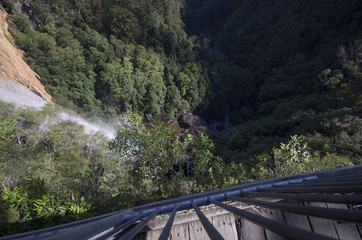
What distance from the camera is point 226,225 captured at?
1.06 metres

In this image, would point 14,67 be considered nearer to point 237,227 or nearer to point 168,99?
point 168,99

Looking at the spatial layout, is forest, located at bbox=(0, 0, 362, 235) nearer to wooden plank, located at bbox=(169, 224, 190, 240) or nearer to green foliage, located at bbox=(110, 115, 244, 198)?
green foliage, located at bbox=(110, 115, 244, 198)

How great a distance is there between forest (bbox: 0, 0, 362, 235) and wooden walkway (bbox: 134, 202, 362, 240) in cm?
159

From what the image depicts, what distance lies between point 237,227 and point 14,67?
1291 centimetres

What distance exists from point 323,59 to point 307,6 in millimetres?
12321

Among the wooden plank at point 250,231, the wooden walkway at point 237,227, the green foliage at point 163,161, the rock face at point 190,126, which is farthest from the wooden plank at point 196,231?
the rock face at point 190,126

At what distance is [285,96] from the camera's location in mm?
22250

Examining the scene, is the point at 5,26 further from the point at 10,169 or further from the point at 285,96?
the point at 285,96

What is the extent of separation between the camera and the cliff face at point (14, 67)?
8.74 m

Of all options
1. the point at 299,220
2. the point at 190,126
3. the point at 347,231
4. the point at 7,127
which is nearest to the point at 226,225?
the point at 299,220

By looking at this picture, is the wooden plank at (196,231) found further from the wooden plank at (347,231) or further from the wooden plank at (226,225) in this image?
the wooden plank at (347,231)

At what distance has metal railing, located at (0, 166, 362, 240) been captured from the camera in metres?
0.39

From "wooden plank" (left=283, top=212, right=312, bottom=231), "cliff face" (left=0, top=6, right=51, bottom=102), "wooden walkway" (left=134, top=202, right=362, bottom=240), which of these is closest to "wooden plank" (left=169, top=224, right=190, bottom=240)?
"wooden walkway" (left=134, top=202, right=362, bottom=240)

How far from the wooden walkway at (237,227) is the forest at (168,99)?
1586 millimetres
